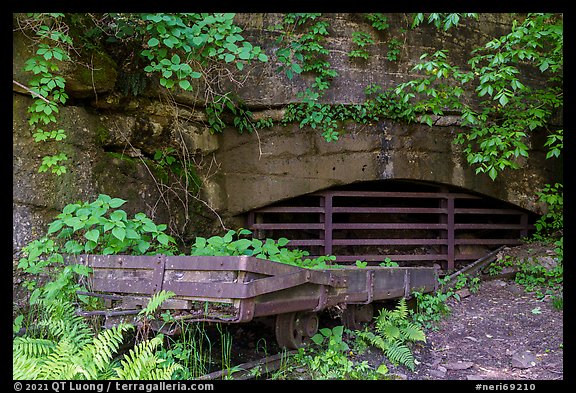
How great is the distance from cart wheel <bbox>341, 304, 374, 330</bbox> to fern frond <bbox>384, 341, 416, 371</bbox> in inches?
23.6

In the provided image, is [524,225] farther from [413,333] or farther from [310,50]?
[310,50]

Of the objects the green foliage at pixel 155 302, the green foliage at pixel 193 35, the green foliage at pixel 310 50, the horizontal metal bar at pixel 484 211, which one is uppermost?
the green foliage at pixel 310 50

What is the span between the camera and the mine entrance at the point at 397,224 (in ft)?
24.9

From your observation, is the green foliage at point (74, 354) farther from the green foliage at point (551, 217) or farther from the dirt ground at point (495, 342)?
the green foliage at point (551, 217)

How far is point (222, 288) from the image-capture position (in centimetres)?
340

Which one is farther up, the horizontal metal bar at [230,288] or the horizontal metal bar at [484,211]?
the horizontal metal bar at [484,211]

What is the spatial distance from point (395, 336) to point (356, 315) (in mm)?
639

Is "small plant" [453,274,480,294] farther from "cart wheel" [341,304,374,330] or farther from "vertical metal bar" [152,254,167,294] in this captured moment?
"vertical metal bar" [152,254,167,294]

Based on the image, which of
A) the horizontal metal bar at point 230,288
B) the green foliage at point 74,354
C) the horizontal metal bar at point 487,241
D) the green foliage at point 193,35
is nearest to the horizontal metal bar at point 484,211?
the horizontal metal bar at point 487,241

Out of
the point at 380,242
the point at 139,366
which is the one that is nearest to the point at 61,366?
the point at 139,366

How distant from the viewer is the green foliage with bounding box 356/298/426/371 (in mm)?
4652

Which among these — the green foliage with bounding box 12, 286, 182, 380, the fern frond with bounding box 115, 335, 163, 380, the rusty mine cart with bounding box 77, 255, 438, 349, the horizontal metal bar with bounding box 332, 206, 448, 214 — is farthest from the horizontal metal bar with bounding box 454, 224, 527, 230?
the fern frond with bounding box 115, 335, 163, 380

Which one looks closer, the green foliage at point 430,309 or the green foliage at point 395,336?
the green foliage at point 395,336
